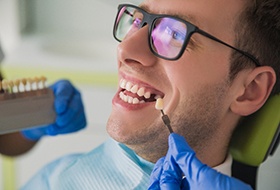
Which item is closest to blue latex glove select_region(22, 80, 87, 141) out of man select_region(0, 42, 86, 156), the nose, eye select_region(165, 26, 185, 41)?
man select_region(0, 42, 86, 156)

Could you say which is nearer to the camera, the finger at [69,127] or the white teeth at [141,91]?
the white teeth at [141,91]

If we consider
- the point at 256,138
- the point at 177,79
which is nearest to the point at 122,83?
the point at 177,79

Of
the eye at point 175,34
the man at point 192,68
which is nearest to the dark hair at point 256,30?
the man at point 192,68

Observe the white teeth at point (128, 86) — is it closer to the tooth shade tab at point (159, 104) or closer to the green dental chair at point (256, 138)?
the tooth shade tab at point (159, 104)

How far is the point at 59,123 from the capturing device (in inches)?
63.7

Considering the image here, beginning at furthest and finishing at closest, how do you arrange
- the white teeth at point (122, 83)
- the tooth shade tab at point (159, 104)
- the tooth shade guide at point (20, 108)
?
the tooth shade guide at point (20, 108) → the white teeth at point (122, 83) → the tooth shade tab at point (159, 104)

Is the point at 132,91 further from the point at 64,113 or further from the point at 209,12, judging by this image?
the point at 64,113

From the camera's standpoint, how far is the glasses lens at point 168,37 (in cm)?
113

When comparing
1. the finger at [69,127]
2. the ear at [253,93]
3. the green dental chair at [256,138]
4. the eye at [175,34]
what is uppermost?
the eye at [175,34]

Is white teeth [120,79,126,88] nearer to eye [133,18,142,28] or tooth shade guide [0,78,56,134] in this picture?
eye [133,18,142,28]

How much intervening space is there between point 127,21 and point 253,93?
0.41m

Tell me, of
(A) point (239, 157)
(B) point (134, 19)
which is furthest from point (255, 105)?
(B) point (134, 19)

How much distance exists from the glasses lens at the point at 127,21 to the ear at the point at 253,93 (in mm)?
323

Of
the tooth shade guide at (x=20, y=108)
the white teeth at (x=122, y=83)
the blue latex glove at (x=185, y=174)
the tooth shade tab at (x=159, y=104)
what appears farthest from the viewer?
the tooth shade guide at (x=20, y=108)
